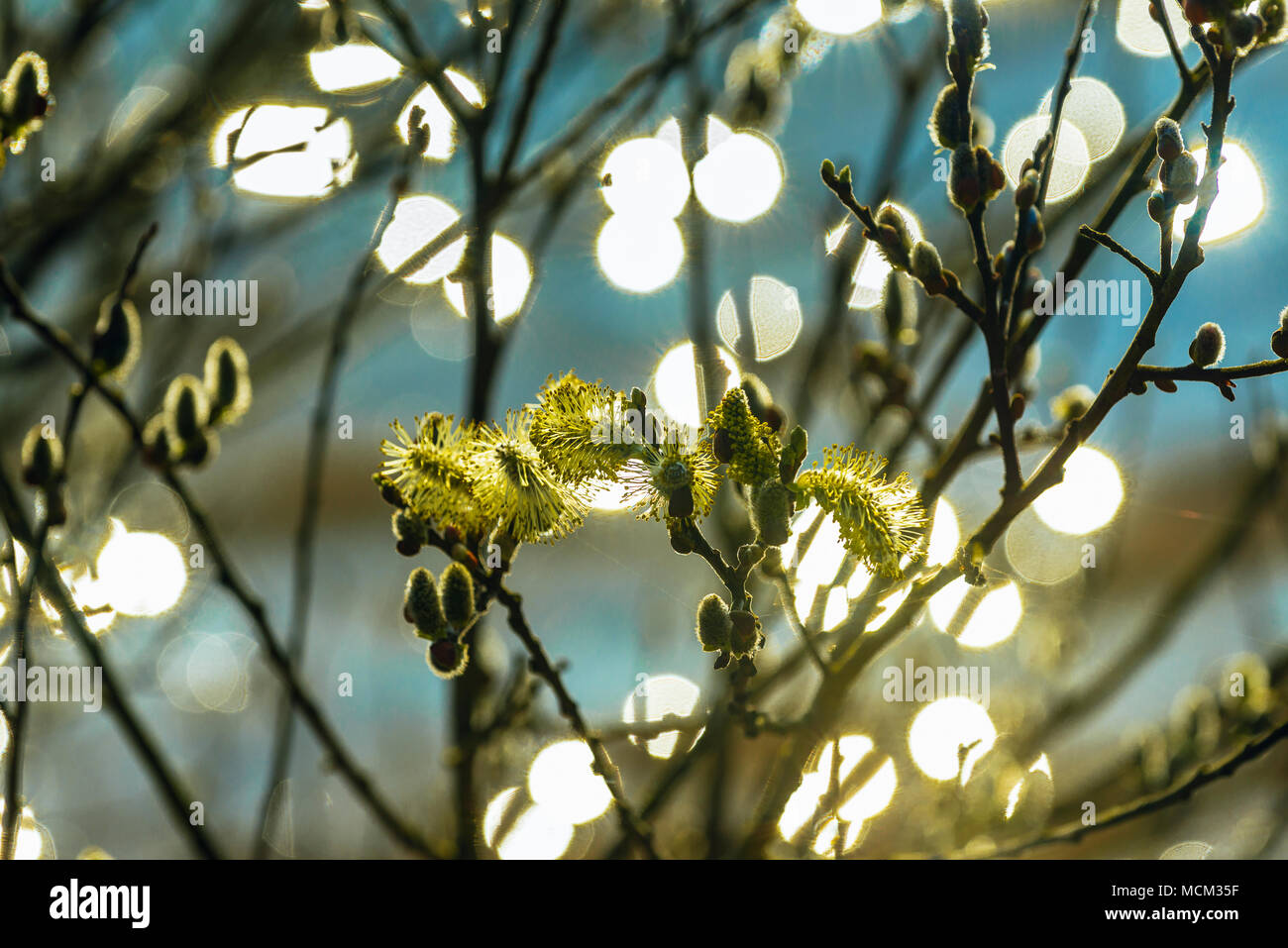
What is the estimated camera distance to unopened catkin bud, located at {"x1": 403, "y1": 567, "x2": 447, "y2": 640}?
1.17 m

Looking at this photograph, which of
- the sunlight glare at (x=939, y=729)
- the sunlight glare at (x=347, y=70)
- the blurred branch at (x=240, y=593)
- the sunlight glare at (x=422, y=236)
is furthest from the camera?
the sunlight glare at (x=939, y=729)

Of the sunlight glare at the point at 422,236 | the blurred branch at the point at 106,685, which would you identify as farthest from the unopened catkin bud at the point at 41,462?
the sunlight glare at the point at 422,236

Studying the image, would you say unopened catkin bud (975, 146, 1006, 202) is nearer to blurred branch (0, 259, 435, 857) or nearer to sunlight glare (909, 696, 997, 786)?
blurred branch (0, 259, 435, 857)

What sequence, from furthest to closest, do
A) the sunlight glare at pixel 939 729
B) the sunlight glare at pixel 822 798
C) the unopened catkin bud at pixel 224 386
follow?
the sunlight glare at pixel 939 729, the sunlight glare at pixel 822 798, the unopened catkin bud at pixel 224 386

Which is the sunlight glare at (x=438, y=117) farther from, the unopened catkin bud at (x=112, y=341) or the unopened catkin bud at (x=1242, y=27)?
the unopened catkin bud at (x=1242, y=27)

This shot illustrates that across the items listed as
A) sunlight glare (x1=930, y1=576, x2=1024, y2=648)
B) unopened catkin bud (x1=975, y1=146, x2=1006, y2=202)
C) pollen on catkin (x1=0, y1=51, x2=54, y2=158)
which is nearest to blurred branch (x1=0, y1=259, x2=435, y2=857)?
pollen on catkin (x1=0, y1=51, x2=54, y2=158)

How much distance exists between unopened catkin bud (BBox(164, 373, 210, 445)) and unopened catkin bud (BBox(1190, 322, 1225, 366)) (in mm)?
1332

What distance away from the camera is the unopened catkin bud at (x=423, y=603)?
1.17 meters

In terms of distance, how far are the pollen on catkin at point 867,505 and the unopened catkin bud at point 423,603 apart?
48cm

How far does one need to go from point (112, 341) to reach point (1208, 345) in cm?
147

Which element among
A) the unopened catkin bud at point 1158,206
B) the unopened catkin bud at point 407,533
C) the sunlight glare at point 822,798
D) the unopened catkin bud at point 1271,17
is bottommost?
the sunlight glare at point 822,798

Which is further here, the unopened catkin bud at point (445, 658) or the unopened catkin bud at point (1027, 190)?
the unopened catkin bud at point (445, 658)

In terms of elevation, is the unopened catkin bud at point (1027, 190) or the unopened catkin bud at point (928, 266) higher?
the unopened catkin bud at point (1027, 190)

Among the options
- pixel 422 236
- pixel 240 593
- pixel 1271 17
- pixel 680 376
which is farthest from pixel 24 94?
pixel 1271 17
